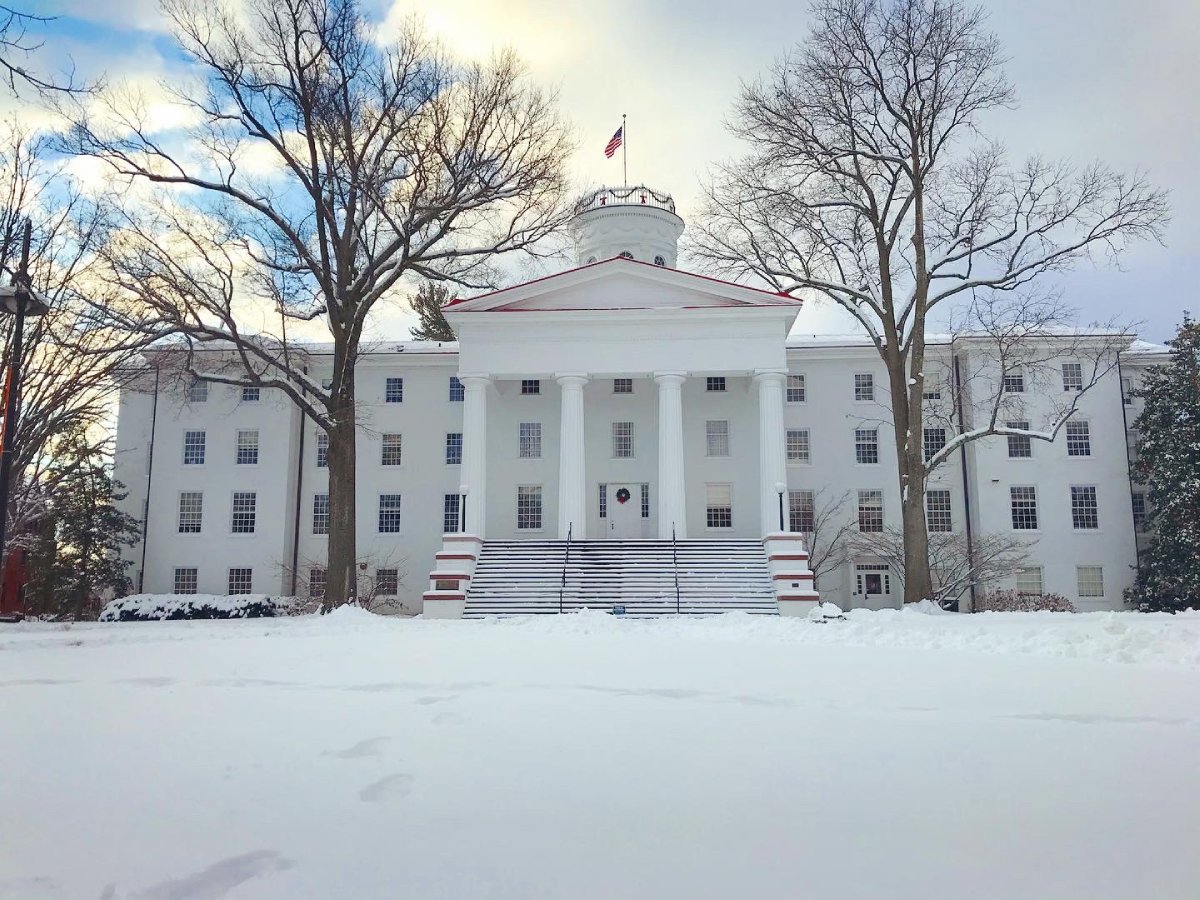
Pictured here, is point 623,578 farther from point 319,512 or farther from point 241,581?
point 241,581

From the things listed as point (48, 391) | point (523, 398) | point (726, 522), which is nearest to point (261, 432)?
point (523, 398)

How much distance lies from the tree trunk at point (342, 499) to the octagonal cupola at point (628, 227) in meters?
16.5

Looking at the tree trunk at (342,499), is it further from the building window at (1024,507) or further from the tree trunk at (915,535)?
the building window at (1024,507)

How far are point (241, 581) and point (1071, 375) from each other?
3325 cm

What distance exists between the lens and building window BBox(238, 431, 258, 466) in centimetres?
3600

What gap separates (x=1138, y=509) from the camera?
34625 millimetres

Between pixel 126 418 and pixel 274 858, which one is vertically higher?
pixel 126 418

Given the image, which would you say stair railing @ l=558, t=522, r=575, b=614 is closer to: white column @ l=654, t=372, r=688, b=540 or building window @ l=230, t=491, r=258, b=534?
white column @ l=654, t=372, r=688, b=540

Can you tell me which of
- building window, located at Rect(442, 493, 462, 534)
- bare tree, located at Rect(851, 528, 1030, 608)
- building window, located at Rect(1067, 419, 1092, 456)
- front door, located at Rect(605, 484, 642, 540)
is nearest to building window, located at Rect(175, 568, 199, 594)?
building window, located at Rect(442, 493, 462, 534)

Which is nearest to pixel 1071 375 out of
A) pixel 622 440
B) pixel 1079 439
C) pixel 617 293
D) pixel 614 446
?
pixel 1079 439

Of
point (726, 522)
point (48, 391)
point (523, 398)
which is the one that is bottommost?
Answer: point (726, 522)

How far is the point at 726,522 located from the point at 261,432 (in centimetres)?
1863

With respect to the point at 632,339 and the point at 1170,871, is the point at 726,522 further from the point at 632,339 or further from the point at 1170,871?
the point at 1170,871

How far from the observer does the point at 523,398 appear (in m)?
34.3
